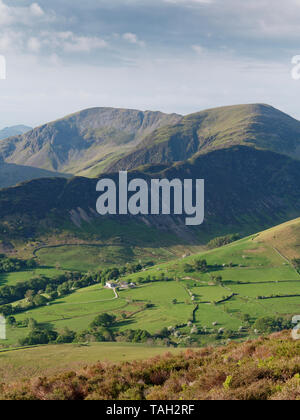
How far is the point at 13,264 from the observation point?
172 meters

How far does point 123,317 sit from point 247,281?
53113mm

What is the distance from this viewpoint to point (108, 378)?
21.3 meters

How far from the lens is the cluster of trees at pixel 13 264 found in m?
168

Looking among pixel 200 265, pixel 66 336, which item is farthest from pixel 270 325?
pixel 200 265

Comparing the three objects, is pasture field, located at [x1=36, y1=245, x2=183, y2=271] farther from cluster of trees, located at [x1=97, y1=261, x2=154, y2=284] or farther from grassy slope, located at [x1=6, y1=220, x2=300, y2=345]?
grassy slope, located at [x1=6, y1=220, x2=300, y2=345]

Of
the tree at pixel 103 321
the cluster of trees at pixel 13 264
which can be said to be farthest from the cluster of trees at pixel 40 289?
the tree at pixel 103 321

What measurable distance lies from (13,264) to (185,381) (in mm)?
166598

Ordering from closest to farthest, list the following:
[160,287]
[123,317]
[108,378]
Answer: [108,378]
[123,317]
[160,287]

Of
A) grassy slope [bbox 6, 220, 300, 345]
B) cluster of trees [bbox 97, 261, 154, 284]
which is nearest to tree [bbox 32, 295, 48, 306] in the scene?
grassy slope [bbox 6, 220, 300, 345]

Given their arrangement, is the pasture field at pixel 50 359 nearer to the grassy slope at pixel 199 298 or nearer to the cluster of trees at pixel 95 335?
the cluster of trees at pixel 95 335

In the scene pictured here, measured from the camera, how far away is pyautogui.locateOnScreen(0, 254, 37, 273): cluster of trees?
168500 mm
